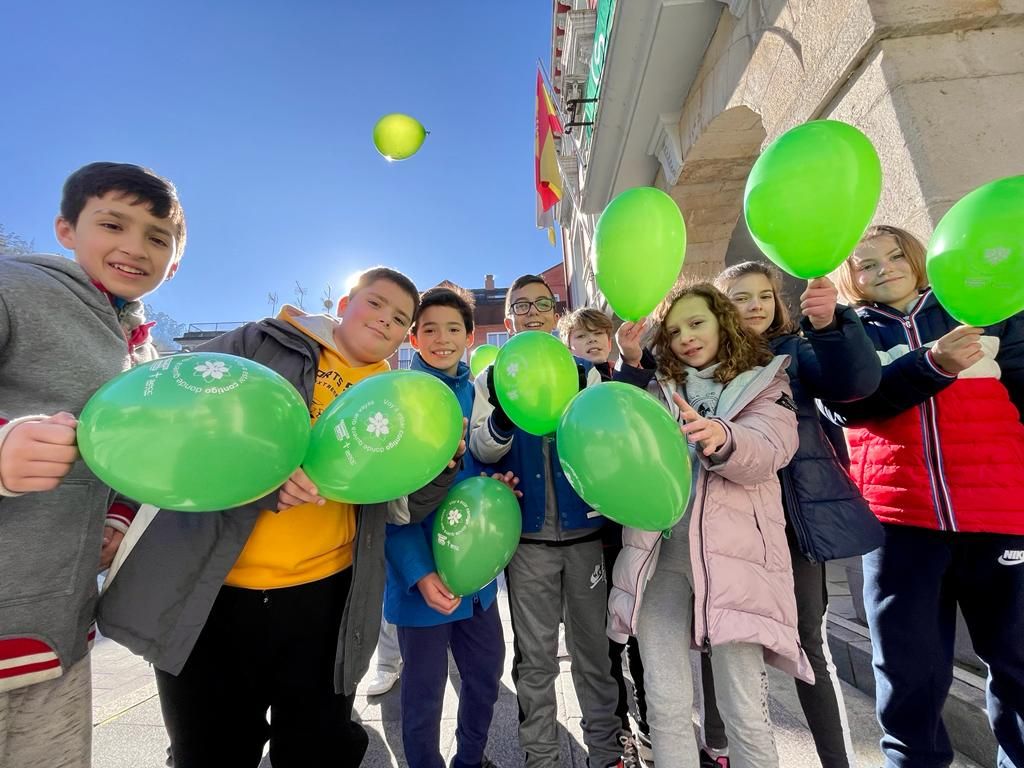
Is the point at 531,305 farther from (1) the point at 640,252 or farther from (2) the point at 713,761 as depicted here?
(2) the point at 713,761

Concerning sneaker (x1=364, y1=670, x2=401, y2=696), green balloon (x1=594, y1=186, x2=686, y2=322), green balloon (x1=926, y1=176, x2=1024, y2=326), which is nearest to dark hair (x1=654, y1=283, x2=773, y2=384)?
green balloon (x1=594, y1=186, x2=686, y2=322)

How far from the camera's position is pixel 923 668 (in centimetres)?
135

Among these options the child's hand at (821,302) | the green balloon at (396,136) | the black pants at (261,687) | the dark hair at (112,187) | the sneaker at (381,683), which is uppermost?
the green balloon at (396,136)

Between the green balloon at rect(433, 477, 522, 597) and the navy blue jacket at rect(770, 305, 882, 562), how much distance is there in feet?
3.22

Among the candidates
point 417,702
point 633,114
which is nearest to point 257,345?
point 417,702

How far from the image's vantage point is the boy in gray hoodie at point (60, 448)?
821 millimetres

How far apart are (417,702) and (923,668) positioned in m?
1.62

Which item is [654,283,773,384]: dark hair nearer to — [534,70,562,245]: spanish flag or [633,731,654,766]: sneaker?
[633,731,654,766]: sneaker

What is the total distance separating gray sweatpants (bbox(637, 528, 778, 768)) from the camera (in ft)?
4.21

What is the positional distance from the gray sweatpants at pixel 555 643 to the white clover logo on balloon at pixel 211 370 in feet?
4.13

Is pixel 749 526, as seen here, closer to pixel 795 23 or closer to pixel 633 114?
pixel 795 23

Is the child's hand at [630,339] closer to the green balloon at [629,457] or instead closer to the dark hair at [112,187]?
Answer: the green balloon at [629,457]

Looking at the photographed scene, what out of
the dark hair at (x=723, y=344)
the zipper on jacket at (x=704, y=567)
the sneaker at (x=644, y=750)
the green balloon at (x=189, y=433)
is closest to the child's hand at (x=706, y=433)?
the zipper on jacket at (x=704, y=567)

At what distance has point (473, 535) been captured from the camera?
4.65 ft
